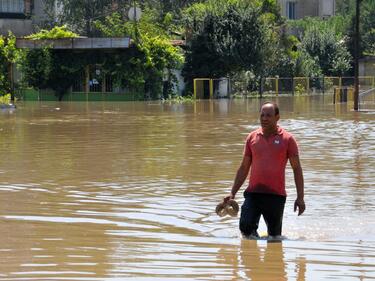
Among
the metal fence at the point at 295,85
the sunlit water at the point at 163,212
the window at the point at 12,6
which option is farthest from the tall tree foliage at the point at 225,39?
the sunlit water at the point at 163,212

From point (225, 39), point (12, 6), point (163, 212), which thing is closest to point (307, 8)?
point (12, 6)

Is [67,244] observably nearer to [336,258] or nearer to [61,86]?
[336,258]

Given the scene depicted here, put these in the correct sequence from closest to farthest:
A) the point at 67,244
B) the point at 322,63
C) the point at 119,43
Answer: the point at 67,244
the point at 119,43
the point at 322,63

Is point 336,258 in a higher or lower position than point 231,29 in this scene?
lower

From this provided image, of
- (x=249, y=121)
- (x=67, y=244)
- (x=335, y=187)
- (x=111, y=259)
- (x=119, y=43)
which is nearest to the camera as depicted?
(x=111, y=259)

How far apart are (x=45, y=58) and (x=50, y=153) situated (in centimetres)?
3677

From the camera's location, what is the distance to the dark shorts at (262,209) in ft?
29.8

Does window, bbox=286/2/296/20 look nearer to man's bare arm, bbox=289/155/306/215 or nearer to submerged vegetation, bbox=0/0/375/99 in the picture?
submerged vegetation, bbox=0/0/375/99

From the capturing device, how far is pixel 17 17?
228ft

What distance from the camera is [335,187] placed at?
1423 centimetres

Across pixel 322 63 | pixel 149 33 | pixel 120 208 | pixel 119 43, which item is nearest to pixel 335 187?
pixel 120 208

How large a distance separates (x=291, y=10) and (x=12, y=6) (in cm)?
3953

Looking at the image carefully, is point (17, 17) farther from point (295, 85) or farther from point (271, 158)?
point (271, 158)

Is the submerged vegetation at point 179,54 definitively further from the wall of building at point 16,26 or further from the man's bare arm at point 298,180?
the man's bare arm at point 298,180
